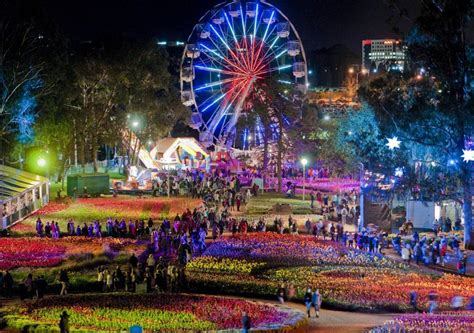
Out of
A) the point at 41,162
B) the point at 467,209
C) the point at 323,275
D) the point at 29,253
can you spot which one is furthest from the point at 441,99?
the point at 41,162

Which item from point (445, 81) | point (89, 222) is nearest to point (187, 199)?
point (89, 222)

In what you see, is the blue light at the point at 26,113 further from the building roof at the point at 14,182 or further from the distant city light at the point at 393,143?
the distant city light at the point at 393,143

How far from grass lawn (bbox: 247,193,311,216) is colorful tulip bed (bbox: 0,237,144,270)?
45.0 feet

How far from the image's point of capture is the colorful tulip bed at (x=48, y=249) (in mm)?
30531

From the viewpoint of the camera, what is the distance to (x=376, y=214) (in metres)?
43.5

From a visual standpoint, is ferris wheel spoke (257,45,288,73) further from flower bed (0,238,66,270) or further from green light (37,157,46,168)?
flower bed (0,238,66,270)

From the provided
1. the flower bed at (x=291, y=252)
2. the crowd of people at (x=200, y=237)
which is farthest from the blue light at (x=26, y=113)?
the flower bed at (x=291, y=252)

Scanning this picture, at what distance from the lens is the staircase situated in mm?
43344

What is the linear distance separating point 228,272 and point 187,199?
839 inches

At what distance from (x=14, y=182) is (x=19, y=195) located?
3140 mm

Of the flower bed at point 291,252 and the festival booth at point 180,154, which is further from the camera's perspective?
the festival booth at point 180,154

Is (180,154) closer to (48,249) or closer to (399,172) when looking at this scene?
(399,172)

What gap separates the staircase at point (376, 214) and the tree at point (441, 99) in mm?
4289

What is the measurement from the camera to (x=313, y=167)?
255ft
